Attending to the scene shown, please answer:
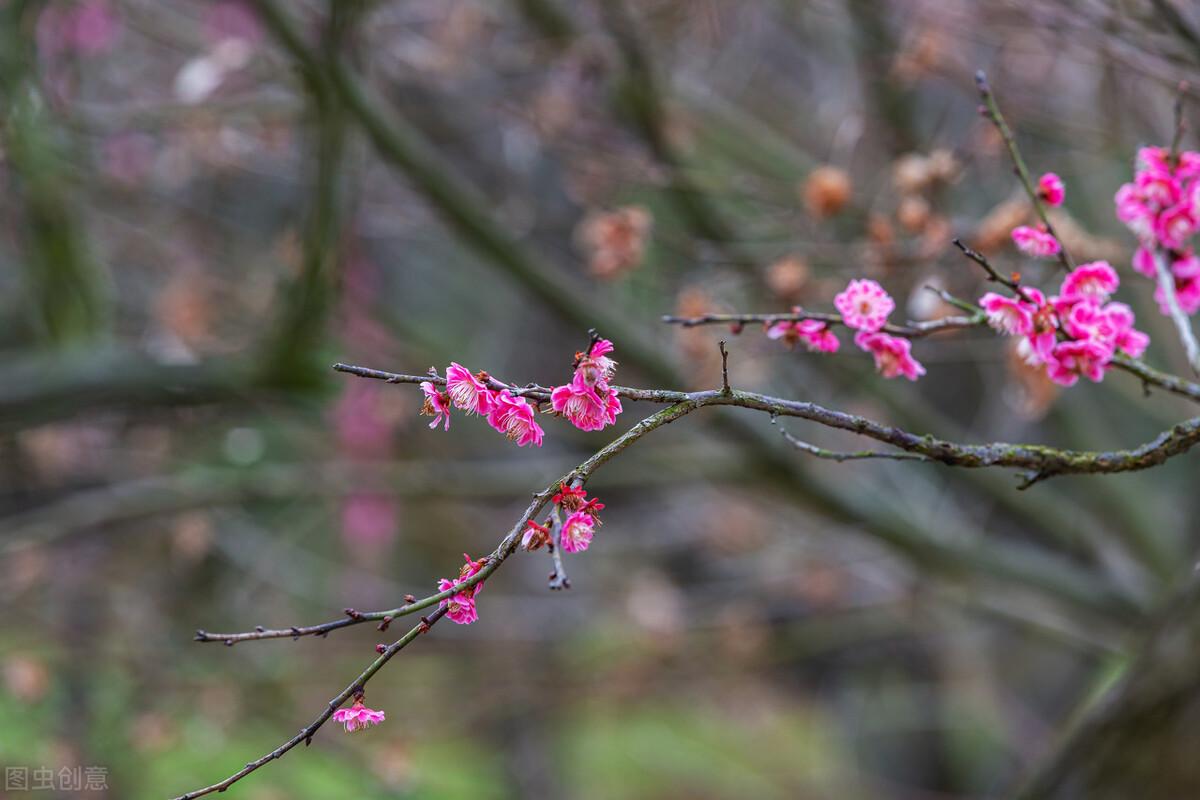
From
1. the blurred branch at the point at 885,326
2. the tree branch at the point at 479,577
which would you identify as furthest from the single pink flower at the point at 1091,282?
the tree branch at the point at 479,577

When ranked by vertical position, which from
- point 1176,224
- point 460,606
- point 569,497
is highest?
point 1176,224

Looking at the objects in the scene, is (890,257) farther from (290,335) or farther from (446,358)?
(446,358)

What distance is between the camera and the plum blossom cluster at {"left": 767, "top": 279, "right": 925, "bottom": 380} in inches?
55.3

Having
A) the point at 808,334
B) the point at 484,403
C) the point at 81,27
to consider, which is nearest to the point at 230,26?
the point at 81,27

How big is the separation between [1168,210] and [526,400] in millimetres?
1059

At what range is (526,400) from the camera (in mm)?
1188

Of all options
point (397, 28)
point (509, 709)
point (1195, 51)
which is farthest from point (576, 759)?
point (1195, 51)

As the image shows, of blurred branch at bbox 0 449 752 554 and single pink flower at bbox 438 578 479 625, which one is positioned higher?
single pink flower at bbox 438 578 479 625

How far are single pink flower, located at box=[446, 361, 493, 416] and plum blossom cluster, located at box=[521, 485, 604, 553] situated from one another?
0.45 feet

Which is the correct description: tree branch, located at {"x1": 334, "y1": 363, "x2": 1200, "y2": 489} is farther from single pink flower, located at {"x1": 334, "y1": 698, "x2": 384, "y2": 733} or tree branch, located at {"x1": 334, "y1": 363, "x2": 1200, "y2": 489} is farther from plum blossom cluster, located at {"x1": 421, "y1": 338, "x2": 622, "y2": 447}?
single pink flower, located at {"x1": 334, "y1": 698, "x2": 384, "y2": 733}

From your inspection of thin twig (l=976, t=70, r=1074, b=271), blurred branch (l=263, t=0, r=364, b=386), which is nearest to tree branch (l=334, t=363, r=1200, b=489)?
thin twig (l=976, t=70, r=1074, b=271)

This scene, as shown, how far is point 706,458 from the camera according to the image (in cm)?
389

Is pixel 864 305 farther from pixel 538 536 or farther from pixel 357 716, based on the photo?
pixel 357 716

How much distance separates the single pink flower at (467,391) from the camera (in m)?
1.17
